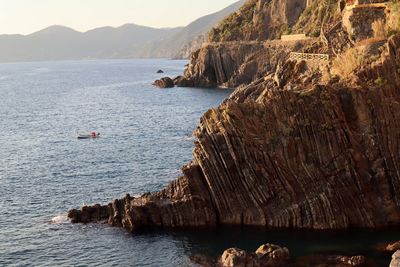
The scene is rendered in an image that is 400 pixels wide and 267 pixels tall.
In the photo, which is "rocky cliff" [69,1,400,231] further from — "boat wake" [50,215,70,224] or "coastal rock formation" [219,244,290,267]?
"coastal rock formation" [219,244,290,267]

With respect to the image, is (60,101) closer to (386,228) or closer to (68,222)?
(68,222)

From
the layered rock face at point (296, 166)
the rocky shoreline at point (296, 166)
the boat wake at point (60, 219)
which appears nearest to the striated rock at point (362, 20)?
the rocky shoreline at point (296, 166)

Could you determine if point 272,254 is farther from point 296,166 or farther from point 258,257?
point 296,166

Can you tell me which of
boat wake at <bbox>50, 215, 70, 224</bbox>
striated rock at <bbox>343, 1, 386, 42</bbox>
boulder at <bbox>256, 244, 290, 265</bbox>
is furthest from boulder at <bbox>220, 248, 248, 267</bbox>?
striated rock at <bbox>343, 1, 386, 42</bbox>

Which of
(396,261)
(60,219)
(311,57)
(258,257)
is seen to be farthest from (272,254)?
(311,57)

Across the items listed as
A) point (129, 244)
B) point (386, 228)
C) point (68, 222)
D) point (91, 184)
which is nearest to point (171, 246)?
point (129, 244)

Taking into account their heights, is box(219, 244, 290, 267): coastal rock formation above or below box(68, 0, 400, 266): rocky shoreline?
below
